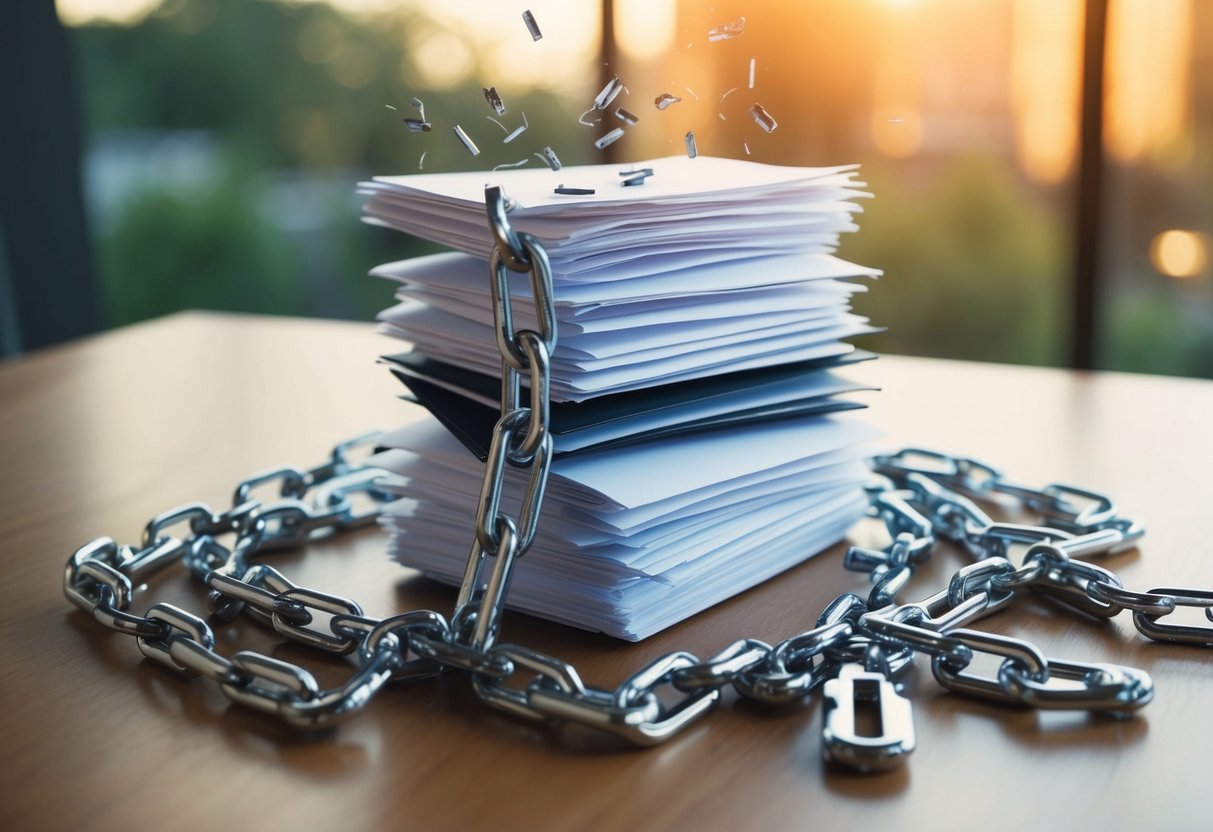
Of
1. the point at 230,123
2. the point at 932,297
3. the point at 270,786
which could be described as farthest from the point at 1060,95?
the point at 230,123

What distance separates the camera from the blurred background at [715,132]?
0.78m

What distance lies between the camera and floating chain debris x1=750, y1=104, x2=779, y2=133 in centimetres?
69

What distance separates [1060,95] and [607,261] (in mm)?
3890

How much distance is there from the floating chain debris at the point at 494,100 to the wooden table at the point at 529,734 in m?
0.31

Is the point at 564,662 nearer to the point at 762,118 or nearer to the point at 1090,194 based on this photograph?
the point at 762,118

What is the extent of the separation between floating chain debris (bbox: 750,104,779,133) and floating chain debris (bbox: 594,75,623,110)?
0.08 meters

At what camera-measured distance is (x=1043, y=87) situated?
13.9 feet

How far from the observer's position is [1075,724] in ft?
2.00

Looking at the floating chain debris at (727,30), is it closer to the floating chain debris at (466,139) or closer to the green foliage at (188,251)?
the floating chain debris at (466,139)

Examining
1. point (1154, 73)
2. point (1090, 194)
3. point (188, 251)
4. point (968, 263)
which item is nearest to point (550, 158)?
point (1090, 194)

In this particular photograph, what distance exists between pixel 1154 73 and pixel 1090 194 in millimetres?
1418

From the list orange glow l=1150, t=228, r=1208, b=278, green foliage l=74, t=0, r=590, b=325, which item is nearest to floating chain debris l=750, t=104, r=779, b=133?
orange glow l=1150, t=228, r=1208, b=278

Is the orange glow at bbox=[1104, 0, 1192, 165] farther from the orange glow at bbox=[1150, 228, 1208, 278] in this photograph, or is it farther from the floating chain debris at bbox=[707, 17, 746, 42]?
the floating chain debris at bbox=[707, 17, 746, 42]

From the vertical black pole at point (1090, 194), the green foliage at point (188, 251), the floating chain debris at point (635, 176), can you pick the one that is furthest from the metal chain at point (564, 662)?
the green foliage at point (188, 251)
